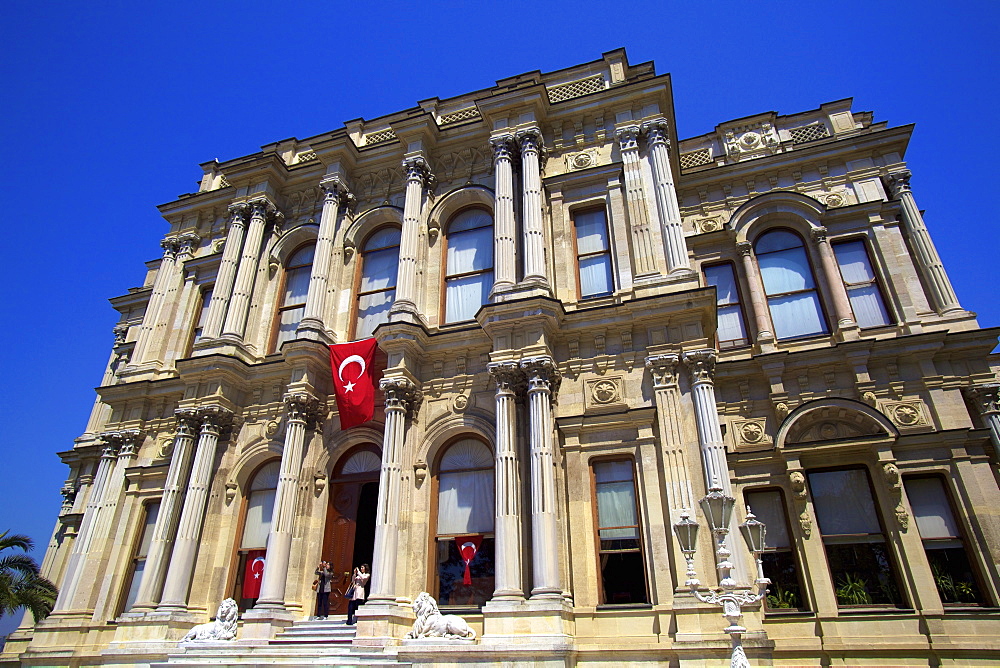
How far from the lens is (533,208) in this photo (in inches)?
678

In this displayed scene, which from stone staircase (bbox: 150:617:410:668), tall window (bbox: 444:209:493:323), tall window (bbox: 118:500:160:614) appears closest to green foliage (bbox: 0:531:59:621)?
tall window (bbox: 118:500:160:614)

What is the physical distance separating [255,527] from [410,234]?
9.18 m

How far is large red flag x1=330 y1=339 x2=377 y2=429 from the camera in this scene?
16.2 m

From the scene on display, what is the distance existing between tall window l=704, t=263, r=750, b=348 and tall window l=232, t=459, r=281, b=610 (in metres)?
13.4

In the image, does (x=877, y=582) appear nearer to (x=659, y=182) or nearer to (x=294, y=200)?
(x=659, y=182)

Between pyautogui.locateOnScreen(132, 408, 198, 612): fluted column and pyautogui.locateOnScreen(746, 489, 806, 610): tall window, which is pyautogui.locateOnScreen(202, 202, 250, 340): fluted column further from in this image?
pyautogui.locateOnScreen(746, 489, 806, 610): tall window

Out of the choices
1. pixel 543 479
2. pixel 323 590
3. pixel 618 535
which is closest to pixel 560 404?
pixel 543 479

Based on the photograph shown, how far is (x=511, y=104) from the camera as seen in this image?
736 inches

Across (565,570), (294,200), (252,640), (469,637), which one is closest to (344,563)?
(252,640)

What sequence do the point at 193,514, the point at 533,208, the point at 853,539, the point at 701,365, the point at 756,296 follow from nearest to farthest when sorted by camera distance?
the point at 701,365, the point at 853,539, the point at 193,514, the point at 533,208, the point at 756,296

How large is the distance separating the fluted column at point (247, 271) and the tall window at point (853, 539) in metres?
16.8

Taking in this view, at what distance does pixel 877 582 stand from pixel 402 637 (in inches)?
429

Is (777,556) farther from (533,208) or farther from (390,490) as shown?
(533,208)

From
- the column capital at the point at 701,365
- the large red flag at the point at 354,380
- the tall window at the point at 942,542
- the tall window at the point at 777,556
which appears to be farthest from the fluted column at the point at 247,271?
the tall window at the point at 942,542
